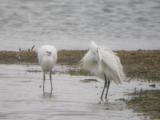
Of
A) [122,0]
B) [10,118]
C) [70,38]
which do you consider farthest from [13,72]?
[122,0]

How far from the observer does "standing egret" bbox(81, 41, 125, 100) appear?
17797 mm

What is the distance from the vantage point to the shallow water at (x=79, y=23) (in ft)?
105

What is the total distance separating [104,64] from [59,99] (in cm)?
175

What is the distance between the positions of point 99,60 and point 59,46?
12264mm

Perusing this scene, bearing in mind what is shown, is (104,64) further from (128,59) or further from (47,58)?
(128,59)

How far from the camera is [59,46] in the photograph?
29938 millimetres

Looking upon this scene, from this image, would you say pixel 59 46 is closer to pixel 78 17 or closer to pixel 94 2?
pixel 78 17

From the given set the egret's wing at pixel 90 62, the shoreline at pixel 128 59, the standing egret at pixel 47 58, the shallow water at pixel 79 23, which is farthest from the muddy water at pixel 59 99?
the shallow water at pixel 79 23

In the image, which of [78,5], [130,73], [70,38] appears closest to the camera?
[130,73]

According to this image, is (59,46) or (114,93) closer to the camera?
(114,93)

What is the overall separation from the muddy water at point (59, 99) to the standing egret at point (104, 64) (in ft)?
1.48

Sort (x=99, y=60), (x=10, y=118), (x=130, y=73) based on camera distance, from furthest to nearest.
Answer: (x=130, y=73) → (x=99, y=60) → (x=10, y=118)

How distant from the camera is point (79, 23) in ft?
127

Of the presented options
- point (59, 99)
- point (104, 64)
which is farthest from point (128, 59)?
point (59, 99)
